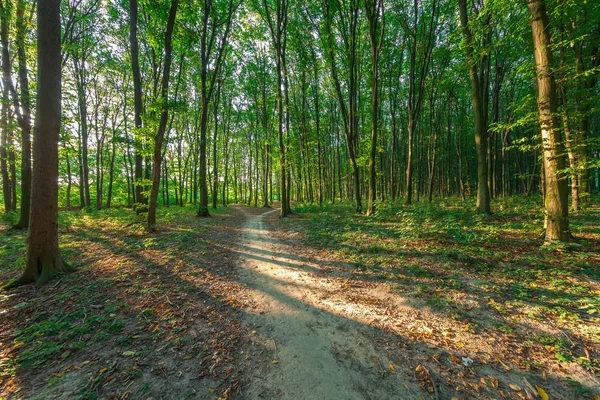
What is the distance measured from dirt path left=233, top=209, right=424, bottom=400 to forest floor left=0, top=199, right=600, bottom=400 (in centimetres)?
2

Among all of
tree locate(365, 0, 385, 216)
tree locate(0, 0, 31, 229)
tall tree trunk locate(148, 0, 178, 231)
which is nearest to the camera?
tree locate(0, 0, 31, 229)

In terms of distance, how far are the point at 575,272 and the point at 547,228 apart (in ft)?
5.44

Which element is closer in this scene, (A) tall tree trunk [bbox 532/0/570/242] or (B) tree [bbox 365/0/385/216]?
(A) tall tree trunk [bbox 532/0/570/242]

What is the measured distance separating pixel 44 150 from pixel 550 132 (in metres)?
11.6

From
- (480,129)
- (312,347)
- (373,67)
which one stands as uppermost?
(373,67)

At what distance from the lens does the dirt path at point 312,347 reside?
91.9 inches

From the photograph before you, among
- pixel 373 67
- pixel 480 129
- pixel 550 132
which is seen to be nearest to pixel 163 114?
pixel 373 67

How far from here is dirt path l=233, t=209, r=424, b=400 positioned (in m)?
2.33

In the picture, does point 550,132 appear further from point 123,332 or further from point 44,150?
point 44,150

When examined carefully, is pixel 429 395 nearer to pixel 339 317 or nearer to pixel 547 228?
pixel 339 317

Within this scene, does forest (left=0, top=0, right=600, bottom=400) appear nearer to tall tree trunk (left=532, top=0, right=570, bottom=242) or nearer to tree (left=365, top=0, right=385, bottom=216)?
tall tree trunk (left=532, top=0, right=570, bottom=242)

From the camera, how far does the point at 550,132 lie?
508cm

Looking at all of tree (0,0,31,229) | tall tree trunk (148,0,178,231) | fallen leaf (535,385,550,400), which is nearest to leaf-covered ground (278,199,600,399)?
fallen leaf (535,385,550,400)

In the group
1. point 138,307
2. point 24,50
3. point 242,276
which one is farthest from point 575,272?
point 24,50
